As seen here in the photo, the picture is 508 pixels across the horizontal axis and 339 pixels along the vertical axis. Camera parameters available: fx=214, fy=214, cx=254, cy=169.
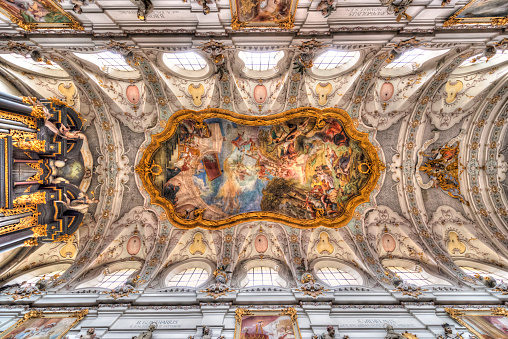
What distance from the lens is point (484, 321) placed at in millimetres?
8398

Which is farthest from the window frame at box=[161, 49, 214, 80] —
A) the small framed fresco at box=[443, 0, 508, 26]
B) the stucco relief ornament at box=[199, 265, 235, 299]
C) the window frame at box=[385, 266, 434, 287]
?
the window frame at box=[385, 266, 434, 287]

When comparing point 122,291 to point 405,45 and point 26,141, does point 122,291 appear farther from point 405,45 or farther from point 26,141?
point 405,45

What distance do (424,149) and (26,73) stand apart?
877 inches

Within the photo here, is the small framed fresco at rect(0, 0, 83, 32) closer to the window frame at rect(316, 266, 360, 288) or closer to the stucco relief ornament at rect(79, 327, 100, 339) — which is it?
the stucco relief ornament at rect(79, 327, 100, 339)

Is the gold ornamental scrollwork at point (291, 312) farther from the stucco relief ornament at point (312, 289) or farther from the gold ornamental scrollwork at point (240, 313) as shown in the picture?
the gold ornamental scrollwork at point (240, 313)

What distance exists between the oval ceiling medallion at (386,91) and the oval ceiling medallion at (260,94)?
653 cm

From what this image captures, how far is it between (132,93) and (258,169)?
8.57 meters

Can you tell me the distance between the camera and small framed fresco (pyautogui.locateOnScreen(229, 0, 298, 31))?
23.8ft

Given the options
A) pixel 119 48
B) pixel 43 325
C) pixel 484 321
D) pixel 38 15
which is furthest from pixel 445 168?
pixel 43 325

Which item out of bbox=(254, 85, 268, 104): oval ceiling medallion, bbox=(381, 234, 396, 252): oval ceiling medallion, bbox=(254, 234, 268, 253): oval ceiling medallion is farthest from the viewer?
bbox=(254, 234, 268, 253): oval ceiling medallion

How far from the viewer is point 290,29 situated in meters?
7.88

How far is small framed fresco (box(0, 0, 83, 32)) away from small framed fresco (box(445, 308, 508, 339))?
18143 millimetres

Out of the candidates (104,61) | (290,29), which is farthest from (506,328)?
(104,61)

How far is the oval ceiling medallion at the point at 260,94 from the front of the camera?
40.3 feet
